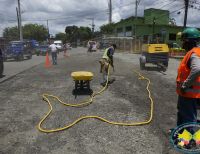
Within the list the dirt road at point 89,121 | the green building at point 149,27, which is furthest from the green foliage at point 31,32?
the dirt road at point 89,121

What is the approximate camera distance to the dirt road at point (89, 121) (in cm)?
598

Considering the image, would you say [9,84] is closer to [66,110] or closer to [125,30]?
[66,110]

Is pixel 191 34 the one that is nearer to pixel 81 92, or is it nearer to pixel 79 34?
pixel 81 92

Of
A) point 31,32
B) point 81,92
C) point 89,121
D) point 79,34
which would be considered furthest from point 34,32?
point 89,121

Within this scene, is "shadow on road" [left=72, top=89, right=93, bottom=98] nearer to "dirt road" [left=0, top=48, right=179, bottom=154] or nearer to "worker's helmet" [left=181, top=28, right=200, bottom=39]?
"dirt road" [left=0, top=48, right=179, bottom=154]

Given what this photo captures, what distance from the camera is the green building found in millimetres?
54816

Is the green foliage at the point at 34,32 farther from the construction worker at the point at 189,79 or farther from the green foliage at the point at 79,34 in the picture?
the construction worker at the point at 189,79

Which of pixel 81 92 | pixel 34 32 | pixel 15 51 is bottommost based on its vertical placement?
pixel 15 51

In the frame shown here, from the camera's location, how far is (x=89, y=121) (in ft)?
24.6

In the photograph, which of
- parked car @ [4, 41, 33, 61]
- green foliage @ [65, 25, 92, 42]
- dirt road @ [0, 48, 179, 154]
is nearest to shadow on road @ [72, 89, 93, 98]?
dirt road @ [0, 48, 179, 154]

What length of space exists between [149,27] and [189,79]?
52801mm

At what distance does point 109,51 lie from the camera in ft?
39.9

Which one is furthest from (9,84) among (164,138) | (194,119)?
(194,119)

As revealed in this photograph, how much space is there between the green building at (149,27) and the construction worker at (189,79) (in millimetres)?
45683
